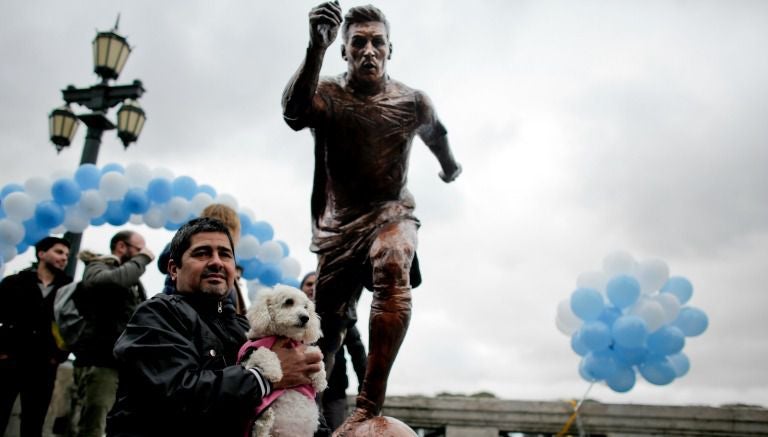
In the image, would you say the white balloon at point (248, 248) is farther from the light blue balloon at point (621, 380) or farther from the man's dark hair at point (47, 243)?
the light blue balloon at point (621, 380)

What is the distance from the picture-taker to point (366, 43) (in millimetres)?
3020

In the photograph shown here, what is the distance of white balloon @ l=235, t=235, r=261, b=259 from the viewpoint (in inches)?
253

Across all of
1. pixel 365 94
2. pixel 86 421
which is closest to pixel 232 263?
pixel 365 94

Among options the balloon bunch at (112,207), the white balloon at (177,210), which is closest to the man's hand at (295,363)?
the balloon bunch at (112,207)

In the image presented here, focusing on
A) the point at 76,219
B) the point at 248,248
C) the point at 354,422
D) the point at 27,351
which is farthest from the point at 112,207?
the point at 354,422

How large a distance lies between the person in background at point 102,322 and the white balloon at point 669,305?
509cm

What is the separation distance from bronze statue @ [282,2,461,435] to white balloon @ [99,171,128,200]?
3954 mm

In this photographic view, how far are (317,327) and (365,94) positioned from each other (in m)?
1.34

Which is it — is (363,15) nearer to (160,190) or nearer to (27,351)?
(27,351)

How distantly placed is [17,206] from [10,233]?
0.29 m

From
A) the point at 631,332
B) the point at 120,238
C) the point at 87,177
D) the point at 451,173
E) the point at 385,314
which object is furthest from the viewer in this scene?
the point at 87,177

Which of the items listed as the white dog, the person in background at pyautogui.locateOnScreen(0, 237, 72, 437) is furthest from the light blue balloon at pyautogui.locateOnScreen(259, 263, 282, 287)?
the white dog

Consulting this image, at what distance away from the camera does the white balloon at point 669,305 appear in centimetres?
650

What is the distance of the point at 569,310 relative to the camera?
6.95 meters
